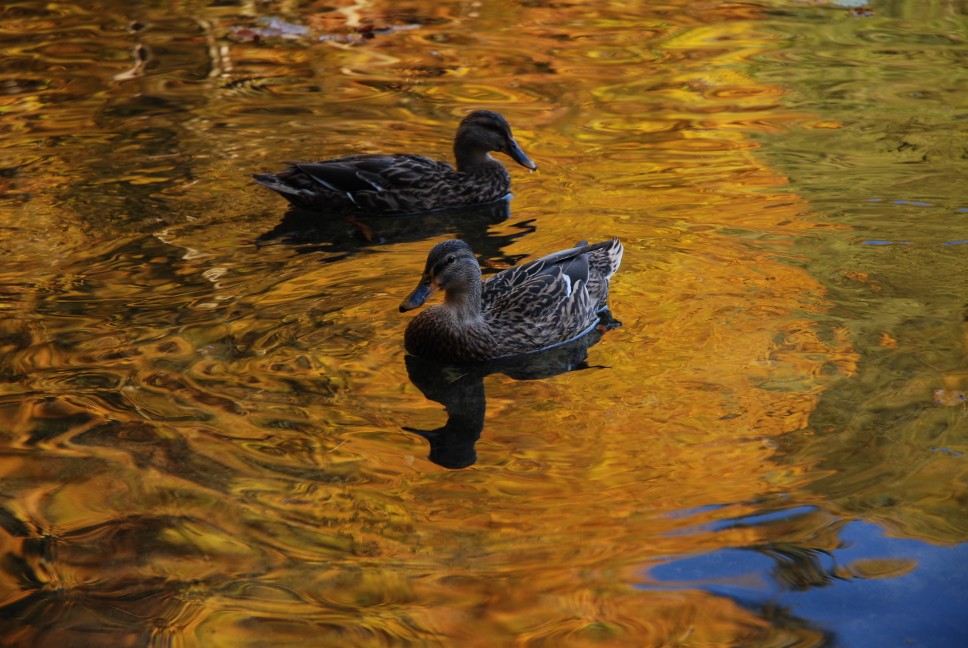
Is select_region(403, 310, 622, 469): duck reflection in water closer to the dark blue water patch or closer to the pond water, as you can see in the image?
the pond water

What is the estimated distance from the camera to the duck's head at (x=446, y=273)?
6660 mm

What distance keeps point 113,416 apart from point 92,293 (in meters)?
1.73

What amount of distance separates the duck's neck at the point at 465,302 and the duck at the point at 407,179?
2572 millimetres

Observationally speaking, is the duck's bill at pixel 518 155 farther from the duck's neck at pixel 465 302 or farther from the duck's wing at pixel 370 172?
the duck's neck at pixel 465 302

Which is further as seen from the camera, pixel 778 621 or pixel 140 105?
pixel 140 105

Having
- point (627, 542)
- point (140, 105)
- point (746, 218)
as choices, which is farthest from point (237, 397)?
point (140, 105)

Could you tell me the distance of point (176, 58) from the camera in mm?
12969

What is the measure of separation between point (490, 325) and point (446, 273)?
16.4 inches

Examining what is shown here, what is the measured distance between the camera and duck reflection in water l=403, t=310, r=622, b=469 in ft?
18.9

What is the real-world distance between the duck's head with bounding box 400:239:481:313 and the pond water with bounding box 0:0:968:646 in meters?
0.36

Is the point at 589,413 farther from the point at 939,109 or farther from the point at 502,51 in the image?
the point at 502,51

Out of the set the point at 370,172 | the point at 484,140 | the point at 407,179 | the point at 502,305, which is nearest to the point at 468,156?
the point at 484,140

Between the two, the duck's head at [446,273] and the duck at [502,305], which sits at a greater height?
the duck's head at [446,273]

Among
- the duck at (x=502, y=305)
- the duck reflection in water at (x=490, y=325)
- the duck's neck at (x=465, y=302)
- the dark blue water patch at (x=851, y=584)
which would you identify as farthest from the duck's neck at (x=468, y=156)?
the dark blue water patch at (x=851, y=584)
